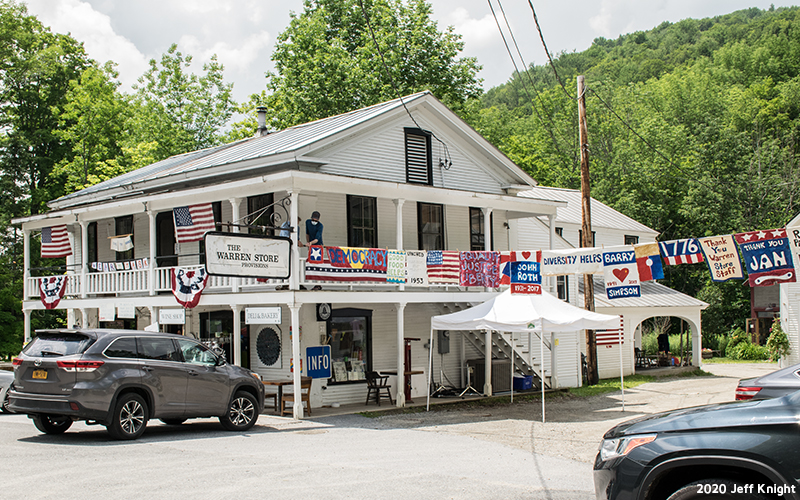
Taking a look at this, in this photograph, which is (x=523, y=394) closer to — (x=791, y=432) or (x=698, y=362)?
(x=698, y=362)

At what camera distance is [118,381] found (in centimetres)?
1152

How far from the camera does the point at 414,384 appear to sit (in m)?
21.3

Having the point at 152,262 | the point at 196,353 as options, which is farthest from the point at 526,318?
the point at 152,262

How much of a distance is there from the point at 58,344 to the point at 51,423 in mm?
1601

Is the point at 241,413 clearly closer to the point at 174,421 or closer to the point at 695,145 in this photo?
the point at 174,421

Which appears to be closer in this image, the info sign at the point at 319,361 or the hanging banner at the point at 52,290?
the info sign at the point at 319,361

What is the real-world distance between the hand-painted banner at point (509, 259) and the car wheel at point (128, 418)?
1014 cm

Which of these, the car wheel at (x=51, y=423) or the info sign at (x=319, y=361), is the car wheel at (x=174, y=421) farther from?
the info sign at (x=319, y=361)

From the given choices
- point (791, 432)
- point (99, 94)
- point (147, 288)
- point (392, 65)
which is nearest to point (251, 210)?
point (147, 288)

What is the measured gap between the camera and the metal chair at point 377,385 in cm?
1900

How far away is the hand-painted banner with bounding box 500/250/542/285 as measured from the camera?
1873 centimetres

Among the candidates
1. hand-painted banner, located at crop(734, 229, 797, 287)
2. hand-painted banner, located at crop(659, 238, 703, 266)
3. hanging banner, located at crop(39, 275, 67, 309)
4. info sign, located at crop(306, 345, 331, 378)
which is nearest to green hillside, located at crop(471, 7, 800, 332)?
hand-painted banner, located at crop(659, 238, 703, 266)

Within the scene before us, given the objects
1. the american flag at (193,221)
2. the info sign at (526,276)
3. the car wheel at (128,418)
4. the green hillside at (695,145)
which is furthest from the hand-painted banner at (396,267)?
the green hillside at (695,145)

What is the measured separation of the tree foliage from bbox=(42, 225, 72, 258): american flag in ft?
54.4
